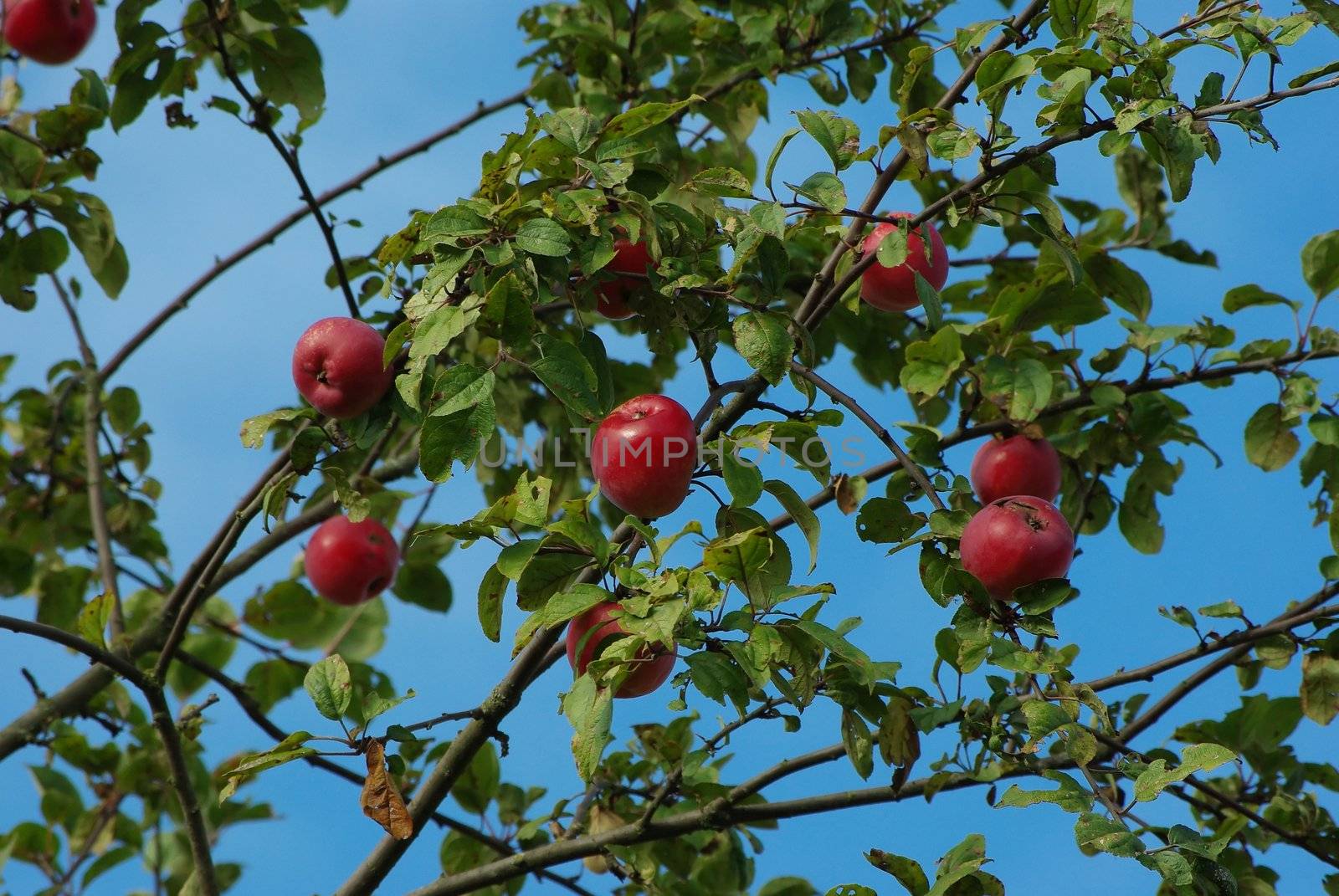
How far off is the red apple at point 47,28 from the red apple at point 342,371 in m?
2.87

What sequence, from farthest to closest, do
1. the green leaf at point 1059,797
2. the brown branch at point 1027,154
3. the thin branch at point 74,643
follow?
the thin branch at point 74,643
the brown branch at point 1027,154
the green leaf at point 1059,797

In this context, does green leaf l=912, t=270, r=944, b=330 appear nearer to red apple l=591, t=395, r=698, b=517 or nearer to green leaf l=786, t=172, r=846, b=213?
green leaf l=786, t=172, r=846, b=213

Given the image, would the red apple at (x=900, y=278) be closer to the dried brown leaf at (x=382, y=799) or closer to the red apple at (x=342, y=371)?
the red apple at (x=342, y=371)

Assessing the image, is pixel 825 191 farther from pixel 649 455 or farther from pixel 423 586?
pixel 423 586

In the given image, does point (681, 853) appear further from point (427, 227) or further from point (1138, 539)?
point (427, 227)

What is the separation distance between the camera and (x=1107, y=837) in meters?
1.68

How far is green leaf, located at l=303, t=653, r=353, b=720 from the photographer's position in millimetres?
2074

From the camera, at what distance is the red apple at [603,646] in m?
1.95

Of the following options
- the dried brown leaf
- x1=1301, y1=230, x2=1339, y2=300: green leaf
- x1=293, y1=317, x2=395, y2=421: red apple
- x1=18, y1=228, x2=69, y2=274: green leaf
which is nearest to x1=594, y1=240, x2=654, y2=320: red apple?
x1=293, y1=317, x2=395, y2=421: red apple

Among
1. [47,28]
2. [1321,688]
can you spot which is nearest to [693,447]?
[1321,688]

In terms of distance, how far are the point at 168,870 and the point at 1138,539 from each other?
315cm

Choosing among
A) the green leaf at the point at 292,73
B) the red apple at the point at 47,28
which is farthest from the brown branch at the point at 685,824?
the red apple at the point at 47,28

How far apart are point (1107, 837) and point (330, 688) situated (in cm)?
121

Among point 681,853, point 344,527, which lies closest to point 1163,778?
point 681,853
